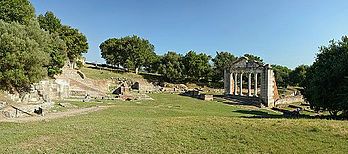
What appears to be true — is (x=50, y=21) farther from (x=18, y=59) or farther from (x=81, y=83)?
(x=18, y=59)

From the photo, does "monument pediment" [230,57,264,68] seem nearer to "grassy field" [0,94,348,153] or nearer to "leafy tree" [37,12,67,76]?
"leafy tree" [37,12,67,76]

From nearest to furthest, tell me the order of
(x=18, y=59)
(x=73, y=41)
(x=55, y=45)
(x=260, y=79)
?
(x=18, y=59)
(x=55, y=45)
(x=260, y=79)
(x=73, y=41)

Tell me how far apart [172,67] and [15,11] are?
56527mm

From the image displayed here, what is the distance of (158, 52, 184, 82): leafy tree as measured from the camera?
295 feet

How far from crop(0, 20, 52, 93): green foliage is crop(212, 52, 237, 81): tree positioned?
230ft

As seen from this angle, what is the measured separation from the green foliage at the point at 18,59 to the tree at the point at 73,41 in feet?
122

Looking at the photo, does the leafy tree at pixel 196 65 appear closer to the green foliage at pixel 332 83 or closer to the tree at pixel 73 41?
the tree at pixel 73 41

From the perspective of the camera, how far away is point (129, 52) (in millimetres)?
92875

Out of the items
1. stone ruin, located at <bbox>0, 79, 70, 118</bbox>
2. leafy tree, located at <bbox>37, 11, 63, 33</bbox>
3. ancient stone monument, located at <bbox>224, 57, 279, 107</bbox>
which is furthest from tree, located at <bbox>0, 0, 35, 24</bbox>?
ancient stone monument, located at <bbox>224, 57, 279, 107</bbox>

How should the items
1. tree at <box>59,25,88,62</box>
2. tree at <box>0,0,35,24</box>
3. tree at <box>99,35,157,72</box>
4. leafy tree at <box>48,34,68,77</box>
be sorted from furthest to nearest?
tree at <box>99,35,157,72</box> < tree at <box>59,25,88,62</box> < leafy tree at <box>48,34,68,77</box> < tree at <box>0,0,35,24</box>

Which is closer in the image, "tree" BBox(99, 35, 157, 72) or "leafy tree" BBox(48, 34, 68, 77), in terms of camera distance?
"leafy tree" BBox(48, 34, 68, 77)

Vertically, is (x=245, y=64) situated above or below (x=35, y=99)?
above

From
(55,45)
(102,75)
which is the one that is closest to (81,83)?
(55,45)

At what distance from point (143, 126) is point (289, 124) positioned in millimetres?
8391
